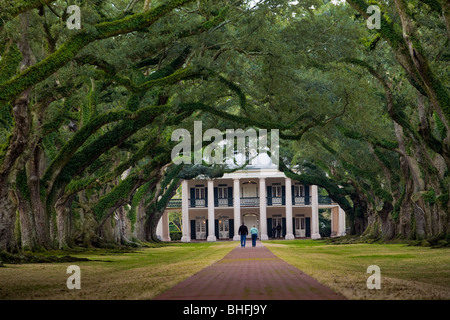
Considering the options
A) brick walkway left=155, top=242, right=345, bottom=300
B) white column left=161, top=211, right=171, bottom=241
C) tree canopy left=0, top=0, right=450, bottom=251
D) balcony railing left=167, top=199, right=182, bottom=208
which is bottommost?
A: white column left=161, top=211, right=171, bottom=241

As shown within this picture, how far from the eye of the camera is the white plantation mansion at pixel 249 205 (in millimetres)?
63344

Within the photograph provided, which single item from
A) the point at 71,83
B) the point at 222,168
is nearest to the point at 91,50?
the point at 71,83

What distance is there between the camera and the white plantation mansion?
208 ft

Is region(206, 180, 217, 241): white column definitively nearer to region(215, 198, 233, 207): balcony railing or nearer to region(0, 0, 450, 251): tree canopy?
region(215, 198, 233, 207): balcony railing

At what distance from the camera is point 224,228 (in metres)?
66.8

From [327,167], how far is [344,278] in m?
31.4

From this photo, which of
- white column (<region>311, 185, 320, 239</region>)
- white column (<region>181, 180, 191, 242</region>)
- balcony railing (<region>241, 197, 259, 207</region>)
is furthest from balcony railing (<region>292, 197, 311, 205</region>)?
white column (<region>181, 180, 191, 242</region>)

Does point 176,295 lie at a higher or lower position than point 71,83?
lower

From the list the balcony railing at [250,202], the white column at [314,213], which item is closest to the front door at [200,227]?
the balcony railing at [250,202]

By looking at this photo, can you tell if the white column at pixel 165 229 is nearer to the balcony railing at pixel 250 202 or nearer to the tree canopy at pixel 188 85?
the balcony railing at pixel 250 202

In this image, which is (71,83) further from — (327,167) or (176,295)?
(327,167)

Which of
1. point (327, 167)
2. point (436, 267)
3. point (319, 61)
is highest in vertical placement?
point (319, 61)

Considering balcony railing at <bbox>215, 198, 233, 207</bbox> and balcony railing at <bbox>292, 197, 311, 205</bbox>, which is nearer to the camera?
balcony railing at <bbox>292, 197, 311, 205</bbox>
